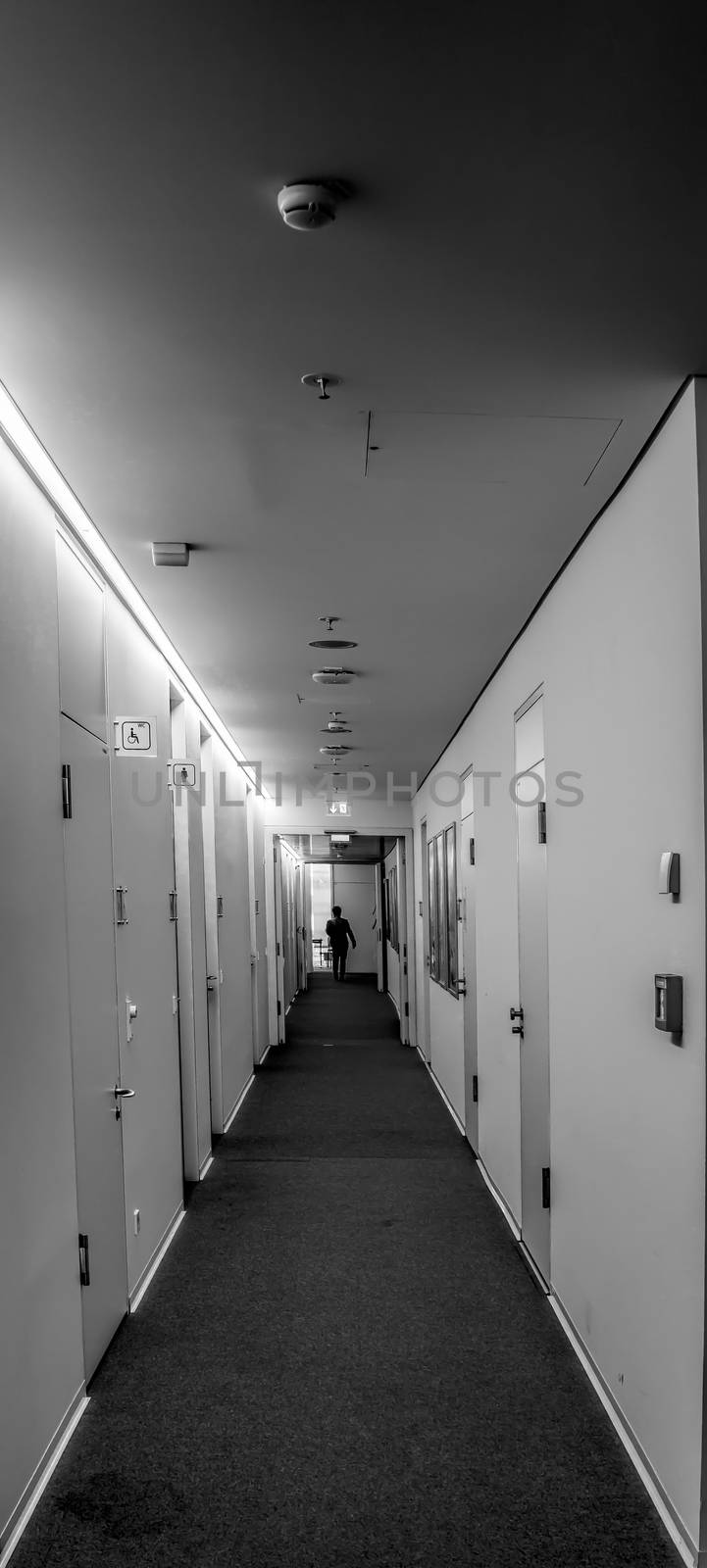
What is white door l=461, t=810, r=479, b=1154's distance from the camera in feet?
21.3

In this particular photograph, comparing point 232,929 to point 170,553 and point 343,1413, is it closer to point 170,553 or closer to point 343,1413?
point 170,553

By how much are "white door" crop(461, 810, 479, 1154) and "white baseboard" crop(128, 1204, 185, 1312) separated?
6.80ft

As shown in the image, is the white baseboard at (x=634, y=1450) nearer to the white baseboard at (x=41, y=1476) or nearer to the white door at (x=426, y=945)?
the white baseboard at (x=41, y=1476)

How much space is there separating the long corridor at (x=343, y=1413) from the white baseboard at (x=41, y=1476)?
0.12 ft

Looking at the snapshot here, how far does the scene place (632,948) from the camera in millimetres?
2838

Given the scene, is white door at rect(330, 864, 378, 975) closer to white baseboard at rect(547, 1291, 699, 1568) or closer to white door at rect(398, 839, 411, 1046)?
white door at rect(398, 839, 411, 1046)

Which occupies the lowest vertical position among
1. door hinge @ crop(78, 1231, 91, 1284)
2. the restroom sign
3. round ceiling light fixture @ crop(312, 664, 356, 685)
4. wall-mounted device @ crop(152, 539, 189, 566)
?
door hinge @ crop(78, 1231, 91, 1284)

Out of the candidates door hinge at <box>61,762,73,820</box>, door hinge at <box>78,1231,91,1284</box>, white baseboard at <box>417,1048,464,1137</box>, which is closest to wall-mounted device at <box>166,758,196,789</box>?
door hinge at <box>61,762,73,820</box>

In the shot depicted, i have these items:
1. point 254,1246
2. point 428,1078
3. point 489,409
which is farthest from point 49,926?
point 428,1078

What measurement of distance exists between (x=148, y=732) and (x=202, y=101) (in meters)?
2.67

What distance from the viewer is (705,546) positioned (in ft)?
7.57

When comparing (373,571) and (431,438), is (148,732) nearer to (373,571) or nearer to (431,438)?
(373,571)

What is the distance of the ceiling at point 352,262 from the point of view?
1474mm

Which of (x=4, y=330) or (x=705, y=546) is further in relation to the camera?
(x=705, y=546)
